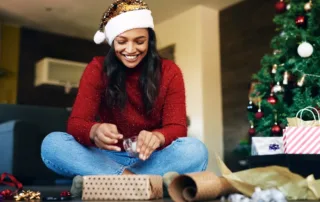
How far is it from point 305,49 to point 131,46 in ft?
3.26

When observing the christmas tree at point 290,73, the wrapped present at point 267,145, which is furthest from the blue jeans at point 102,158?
the christmas tree at point 290,73

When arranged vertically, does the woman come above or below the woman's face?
below

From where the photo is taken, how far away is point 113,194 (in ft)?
2.93


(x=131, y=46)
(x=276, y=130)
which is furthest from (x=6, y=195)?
(x=276, y=130)

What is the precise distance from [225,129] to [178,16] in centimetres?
114

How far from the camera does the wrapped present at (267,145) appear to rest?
1.51 meters

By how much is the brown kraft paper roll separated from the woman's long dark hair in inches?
18.8

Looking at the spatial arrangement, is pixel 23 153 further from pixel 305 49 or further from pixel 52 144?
pixel 305 49

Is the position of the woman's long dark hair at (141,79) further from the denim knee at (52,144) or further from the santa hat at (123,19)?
the denim knee at (52,144)

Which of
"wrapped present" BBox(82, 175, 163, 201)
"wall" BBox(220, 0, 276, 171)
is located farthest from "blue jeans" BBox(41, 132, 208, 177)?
"wall" BBox(220, 0, 276, 171)

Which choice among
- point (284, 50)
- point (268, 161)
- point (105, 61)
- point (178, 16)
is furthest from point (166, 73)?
point (178, 16)

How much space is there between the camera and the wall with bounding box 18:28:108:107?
157 inches

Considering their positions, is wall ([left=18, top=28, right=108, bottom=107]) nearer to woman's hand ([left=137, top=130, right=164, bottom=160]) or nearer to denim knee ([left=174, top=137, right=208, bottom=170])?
denim knee ([left=174, top=137, right=208, bottom=170])

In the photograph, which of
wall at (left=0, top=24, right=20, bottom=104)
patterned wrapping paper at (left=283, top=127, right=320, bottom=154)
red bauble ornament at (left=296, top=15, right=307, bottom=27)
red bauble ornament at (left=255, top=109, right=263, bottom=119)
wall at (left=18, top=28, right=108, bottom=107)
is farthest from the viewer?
wall at (left=18, top=28, right=108, bottom=107)
